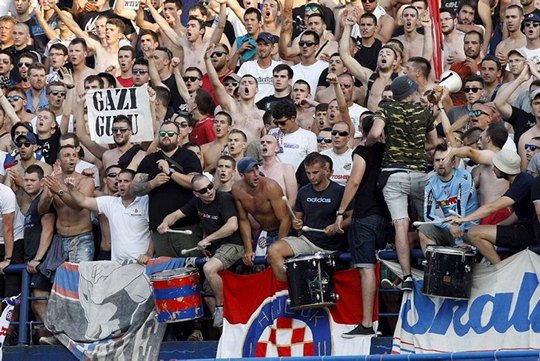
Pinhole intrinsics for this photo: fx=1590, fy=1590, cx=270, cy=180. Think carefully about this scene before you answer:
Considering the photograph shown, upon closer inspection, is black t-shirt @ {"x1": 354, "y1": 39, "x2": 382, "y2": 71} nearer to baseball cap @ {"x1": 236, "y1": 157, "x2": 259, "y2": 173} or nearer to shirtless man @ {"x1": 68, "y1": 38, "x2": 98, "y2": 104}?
baseball cap @ {"x1": 236, "y1": 157, "x2": 259, "y2": 173}

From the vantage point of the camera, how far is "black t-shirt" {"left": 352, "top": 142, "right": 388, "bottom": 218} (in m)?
15.8

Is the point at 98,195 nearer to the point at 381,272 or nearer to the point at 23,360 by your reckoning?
the point at 23,360

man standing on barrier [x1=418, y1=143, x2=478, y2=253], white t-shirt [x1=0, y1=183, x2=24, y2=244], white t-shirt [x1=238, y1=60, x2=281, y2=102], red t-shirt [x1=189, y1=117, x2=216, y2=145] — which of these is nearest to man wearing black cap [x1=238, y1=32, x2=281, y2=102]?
white t-shirt [x1=238, y1=60, x2=281, y2=102]

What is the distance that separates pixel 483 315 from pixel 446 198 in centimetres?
119

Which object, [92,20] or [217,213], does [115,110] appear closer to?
[217,213]

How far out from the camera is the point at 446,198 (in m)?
15.2

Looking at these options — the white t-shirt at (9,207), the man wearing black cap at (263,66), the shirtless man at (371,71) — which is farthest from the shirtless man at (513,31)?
the white t-shirt at (9,207)

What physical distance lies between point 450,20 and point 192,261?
4.89 metres

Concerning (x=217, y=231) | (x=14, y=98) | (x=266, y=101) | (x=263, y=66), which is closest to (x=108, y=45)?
(x=14, y=98)

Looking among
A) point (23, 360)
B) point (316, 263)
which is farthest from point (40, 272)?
point (316, 263)

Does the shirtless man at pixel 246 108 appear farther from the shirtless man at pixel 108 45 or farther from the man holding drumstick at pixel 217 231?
the shirtless man at pixel 108 45

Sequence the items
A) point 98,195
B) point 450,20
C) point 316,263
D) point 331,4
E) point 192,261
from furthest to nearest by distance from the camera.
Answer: point 331,4 → point 450,20 → point 98,195 → point 192,261 → point 316,263

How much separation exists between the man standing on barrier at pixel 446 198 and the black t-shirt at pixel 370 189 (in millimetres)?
598

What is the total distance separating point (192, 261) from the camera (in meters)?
17.0
